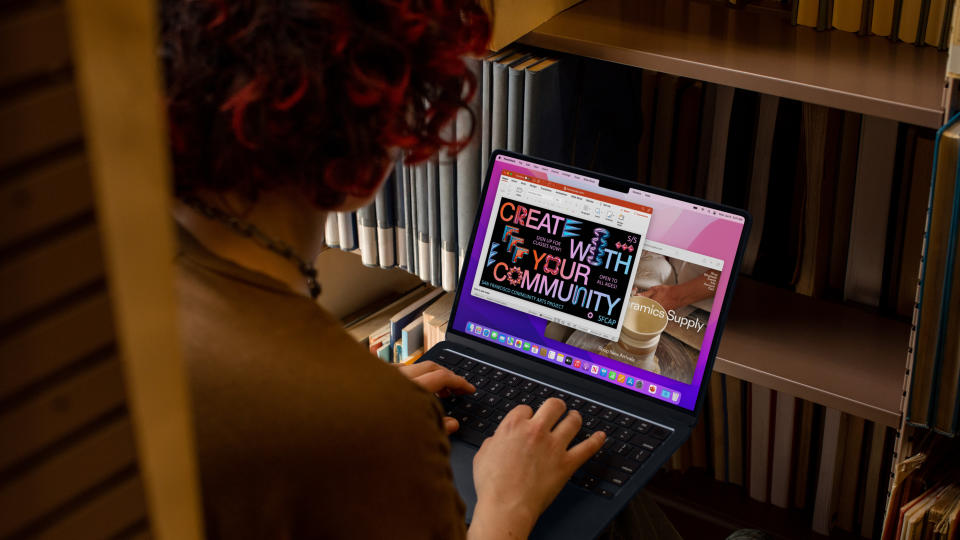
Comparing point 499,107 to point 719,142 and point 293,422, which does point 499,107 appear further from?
point 293,422

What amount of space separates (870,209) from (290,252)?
792mm

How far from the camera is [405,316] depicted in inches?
61.6

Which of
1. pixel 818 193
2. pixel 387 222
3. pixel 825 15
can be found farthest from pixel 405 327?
pixel 825 15

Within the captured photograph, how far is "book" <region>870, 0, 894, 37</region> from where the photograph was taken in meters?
1.08

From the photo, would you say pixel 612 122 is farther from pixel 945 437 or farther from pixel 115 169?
pixel 115 169

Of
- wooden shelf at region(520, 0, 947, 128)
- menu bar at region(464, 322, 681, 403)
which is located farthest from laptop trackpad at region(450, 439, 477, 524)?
wooden shelf at region(520, 0, 947, 128)

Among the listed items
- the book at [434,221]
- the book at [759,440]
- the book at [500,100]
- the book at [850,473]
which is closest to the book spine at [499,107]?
the book at [500,100]

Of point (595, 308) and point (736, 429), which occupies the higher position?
point (595, 308)

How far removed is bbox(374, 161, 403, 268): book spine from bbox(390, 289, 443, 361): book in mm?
138

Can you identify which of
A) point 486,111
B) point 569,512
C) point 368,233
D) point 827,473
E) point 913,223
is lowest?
point 827,473

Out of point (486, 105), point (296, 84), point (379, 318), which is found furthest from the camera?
point (379, 318)

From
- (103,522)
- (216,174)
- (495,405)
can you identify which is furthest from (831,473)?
(103,522)

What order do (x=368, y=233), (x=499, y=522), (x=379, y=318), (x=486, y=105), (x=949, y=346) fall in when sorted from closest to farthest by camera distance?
1. (x=499, y=522)
2. (x=949, y=346)
3. (x=486, y=105)
4. (x=368, y=233)
5. (x=379, y=318)

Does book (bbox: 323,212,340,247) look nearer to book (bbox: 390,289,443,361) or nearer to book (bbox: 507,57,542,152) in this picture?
book (bbox: 390,289,443,361)
